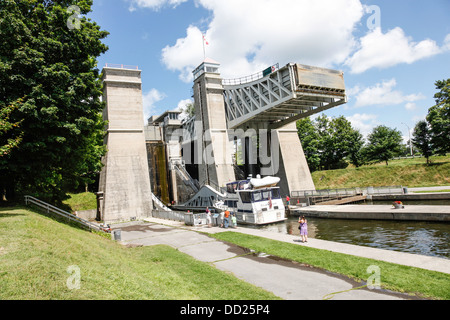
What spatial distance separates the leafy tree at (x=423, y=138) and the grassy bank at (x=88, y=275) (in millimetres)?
56987

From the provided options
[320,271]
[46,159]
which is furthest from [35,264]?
[46,159]

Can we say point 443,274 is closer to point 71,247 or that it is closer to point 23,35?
point 71,247

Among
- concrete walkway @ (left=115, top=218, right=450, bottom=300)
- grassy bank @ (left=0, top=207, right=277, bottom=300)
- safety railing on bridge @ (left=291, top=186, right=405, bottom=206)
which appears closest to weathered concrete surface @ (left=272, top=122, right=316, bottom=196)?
safety railing on bridge @ (left=291, top=186, right=405, bottom=206)

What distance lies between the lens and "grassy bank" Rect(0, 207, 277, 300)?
6105 millimetres

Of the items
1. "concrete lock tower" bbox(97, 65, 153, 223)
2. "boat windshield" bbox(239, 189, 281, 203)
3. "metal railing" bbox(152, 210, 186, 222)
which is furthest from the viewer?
"concrete lock tower" bbox(97, 65, 153, 223)

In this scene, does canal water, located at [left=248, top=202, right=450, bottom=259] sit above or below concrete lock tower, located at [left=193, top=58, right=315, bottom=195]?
below

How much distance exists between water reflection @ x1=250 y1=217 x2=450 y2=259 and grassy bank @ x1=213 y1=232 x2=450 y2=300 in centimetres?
540

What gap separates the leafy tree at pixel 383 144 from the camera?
5906 cm

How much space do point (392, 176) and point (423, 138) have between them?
11.1 meters

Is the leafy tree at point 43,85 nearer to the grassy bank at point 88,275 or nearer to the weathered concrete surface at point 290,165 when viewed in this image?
the grassy bank at point 88,275

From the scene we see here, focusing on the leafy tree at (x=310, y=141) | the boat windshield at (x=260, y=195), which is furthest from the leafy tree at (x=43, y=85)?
the leafy tree at (x=310, y=141)

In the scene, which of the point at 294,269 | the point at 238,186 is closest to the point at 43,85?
the point at 294,269

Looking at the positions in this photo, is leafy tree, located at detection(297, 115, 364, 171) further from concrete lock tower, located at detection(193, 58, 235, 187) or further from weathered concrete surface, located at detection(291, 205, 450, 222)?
weathered concrete surface, located at detection(291, 205, 450, 222)

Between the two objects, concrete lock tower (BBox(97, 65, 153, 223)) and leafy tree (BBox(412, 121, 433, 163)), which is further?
leafy tree (BBox(412, 121, 433, 163))
